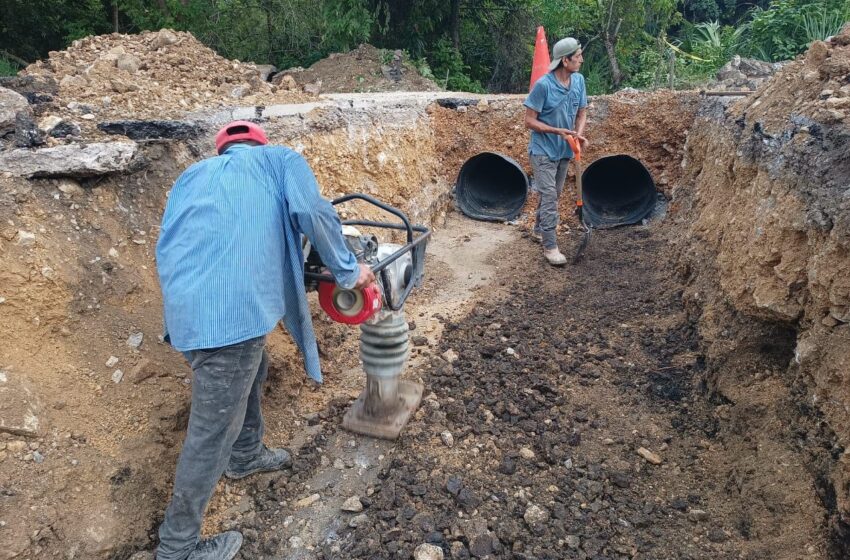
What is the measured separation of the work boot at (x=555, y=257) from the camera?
527 cm

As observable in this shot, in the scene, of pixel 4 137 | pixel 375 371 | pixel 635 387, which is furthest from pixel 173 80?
pixel 635 387

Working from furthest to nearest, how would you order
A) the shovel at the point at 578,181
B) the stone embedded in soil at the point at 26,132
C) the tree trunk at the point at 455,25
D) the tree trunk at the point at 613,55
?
the tree trunk at the point at 455,25 < the tree trunk at the point at 613,55 < the shovel at the point at 578,181 < the stone embedded in soil at the point at 26,132

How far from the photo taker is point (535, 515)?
2.37 m

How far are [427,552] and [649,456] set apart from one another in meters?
1.17

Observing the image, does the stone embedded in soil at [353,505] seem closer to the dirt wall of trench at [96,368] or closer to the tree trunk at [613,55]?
the dirt wall of trench at [96,368]

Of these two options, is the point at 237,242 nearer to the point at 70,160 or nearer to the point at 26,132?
the point at 70,160

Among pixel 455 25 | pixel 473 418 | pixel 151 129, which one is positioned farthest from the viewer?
pixel 455 25

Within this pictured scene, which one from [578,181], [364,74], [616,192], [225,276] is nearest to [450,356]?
[225,276]

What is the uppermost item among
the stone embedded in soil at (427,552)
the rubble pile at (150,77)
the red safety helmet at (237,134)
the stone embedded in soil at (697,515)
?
the red safety helmet at (237,134)

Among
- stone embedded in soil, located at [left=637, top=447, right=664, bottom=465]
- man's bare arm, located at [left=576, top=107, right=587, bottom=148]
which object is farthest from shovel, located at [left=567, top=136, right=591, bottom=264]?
stone embedded in soil, located at [left=637, top=447, right=664, bottom=465]

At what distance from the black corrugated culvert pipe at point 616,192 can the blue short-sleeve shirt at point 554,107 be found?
1006 millimetres

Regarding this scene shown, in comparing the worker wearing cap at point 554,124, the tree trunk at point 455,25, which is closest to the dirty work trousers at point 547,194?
the worker wearing cap at point 554,124

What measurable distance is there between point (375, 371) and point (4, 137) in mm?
2177

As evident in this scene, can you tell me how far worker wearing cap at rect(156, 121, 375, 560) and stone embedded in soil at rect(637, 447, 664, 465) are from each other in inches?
61.8
